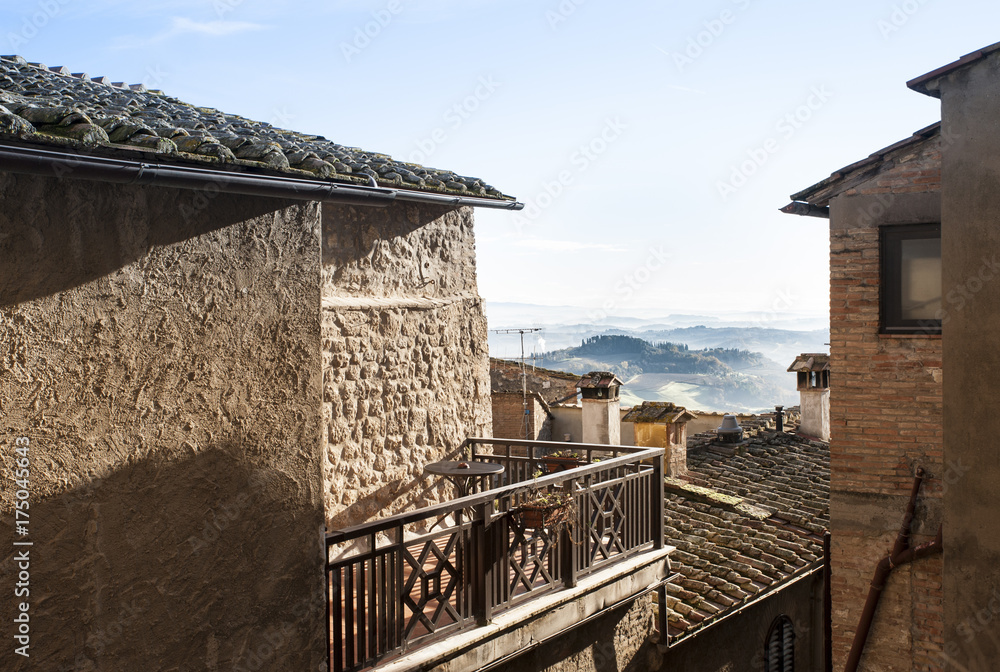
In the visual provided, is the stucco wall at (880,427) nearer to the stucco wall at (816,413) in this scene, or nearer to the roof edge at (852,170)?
the roof edge at (852,170)

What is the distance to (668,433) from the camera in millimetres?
14625

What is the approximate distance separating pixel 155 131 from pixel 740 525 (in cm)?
1006

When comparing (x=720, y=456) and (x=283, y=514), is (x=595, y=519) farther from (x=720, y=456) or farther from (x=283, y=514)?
(x=720, y=456)

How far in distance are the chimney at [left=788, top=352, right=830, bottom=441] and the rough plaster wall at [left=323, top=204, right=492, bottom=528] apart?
10.3m

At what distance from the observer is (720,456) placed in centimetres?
1625

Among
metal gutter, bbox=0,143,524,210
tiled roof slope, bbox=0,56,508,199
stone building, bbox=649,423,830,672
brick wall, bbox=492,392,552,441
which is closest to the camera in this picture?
metal gutter, bbox=0,143,524,210

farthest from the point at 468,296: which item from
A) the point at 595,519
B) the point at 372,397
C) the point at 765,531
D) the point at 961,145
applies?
the point at 765,531

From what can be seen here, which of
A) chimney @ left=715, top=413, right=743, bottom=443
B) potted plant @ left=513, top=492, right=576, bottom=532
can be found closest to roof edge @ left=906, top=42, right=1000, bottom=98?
potted plant @ left=513, top=492, right=576, bottom=532

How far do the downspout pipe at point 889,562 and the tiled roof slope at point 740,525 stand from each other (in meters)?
1.86

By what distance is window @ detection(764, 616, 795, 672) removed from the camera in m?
11.5

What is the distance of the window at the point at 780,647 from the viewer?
11.5 m

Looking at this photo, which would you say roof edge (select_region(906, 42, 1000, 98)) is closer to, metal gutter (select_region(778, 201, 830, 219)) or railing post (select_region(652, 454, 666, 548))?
metal gutter (select_region(778, 201, 830, 219))

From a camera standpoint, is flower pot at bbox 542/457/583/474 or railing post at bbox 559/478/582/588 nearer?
railing post at bbox 559/478/582/588

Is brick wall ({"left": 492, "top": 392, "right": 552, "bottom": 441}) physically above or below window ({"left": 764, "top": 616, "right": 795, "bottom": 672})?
above
